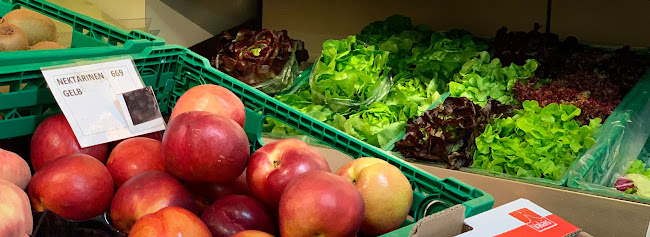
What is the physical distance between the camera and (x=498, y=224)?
1205 millimetres

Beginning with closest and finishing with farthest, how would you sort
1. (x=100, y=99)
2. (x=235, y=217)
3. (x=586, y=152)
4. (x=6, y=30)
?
(x=235, y=217) → (x=100, y=99) → (x=6, y=30) → (x=586, y=152)

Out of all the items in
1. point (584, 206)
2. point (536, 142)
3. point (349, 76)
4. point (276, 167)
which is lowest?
point (584, 206)

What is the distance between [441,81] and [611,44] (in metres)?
0.85

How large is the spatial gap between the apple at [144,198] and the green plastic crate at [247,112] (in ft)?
1.18

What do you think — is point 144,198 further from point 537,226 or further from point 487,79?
point 487,79

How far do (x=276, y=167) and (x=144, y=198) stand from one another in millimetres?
252

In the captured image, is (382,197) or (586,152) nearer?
(382,197)

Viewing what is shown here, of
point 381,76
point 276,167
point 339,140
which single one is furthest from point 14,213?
point 381,76

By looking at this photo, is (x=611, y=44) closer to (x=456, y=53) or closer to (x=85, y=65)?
(x=456, y=53)

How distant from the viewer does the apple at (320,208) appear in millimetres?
1076

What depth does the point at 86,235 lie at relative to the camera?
1194mm

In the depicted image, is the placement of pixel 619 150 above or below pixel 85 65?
below

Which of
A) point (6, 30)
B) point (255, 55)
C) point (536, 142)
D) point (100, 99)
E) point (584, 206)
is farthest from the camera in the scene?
point (255, 55)

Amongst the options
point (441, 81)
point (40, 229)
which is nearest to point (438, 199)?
point (40, 229)
